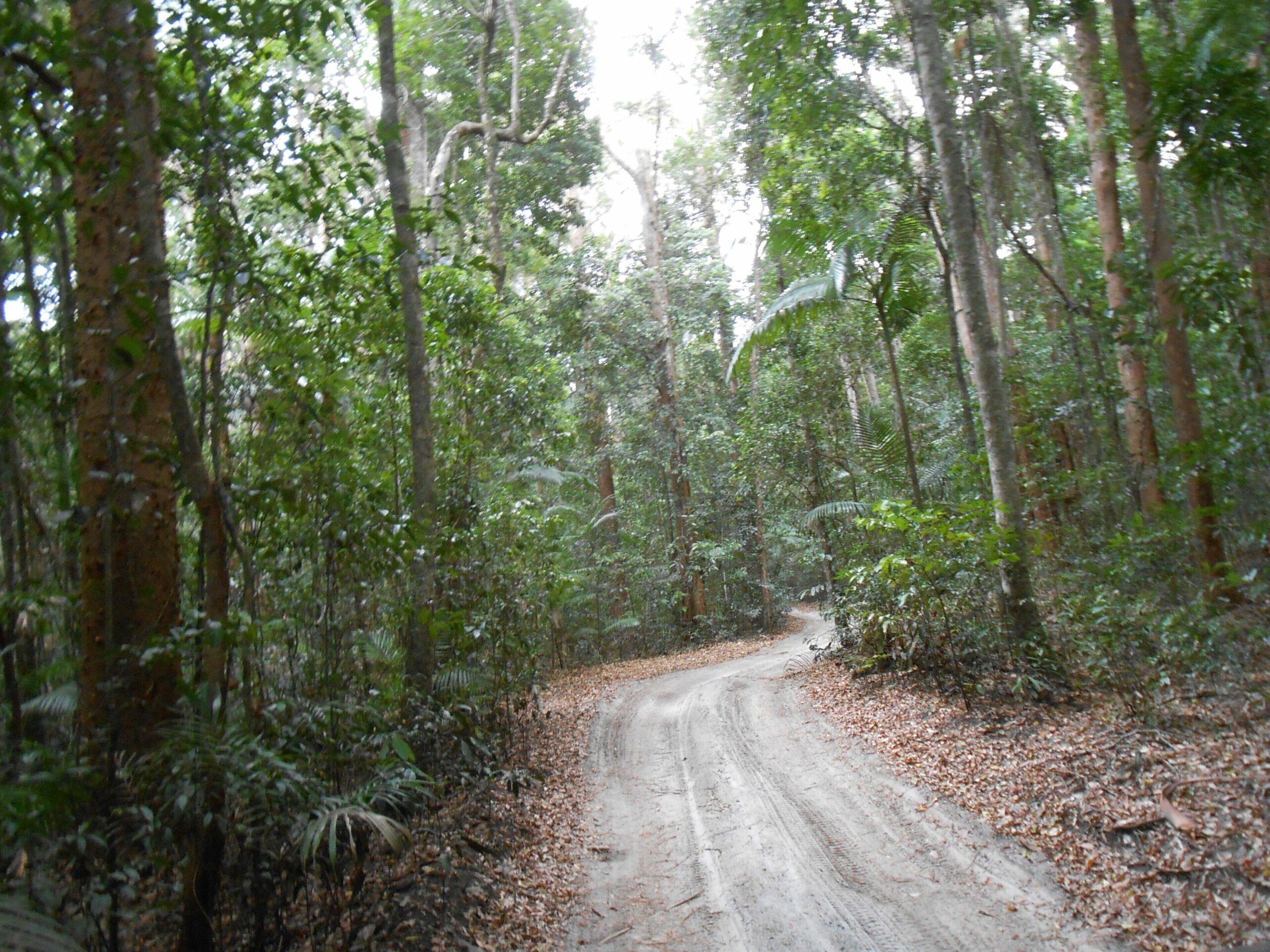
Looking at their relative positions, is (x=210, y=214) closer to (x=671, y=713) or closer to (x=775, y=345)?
(x=671, y=713)

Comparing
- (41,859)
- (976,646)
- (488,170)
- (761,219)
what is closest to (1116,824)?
(976,646)

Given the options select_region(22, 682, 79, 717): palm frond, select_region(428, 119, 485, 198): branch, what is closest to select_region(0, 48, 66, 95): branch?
select_region(22, 682, 79, 717): palm frond

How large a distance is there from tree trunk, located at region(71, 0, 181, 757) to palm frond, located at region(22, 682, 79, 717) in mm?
604

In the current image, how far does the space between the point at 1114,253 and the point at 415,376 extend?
9406 millimetres

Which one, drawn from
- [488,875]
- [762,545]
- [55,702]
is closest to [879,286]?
[488,875]

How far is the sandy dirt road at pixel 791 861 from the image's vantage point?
177 inches

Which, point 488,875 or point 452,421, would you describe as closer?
point 488,875

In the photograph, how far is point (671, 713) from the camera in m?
10.3

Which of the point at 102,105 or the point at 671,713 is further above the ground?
the point at 102,105

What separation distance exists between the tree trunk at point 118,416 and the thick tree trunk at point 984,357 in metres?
6.72

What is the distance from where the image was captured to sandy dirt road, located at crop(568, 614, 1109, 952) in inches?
177

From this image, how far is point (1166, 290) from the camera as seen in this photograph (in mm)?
8008

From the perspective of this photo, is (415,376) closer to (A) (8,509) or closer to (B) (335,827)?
(A) (8,509)

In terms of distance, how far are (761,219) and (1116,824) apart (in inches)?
714
